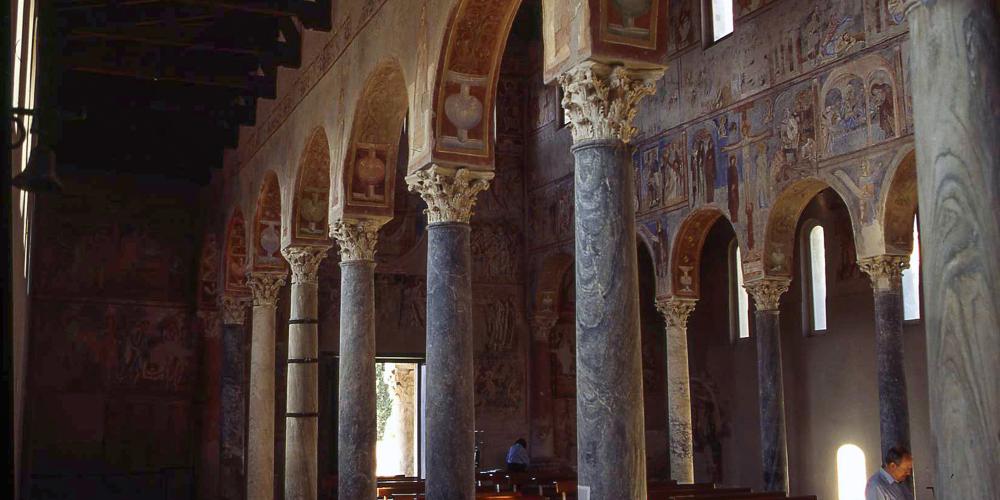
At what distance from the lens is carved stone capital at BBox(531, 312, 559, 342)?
75.5 ft

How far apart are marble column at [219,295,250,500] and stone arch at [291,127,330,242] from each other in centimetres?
595

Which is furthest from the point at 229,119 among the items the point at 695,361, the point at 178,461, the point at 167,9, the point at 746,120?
the point at 695,361

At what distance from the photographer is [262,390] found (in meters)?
18.3

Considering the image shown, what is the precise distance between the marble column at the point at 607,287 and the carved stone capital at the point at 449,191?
300 cm

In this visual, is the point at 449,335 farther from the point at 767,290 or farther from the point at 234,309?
the point at 234,309

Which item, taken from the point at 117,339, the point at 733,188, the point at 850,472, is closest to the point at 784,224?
the point at 733,188

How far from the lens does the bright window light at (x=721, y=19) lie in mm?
17203

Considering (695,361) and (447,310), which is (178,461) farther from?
(447,310)

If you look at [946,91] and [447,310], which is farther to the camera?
→ [447,310]

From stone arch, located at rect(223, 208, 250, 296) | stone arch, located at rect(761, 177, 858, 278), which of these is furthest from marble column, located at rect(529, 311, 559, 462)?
stone arch, located at rect(761, 177, 858, 278)

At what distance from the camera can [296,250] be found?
16016 millimetres

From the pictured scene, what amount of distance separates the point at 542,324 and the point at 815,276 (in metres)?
6.21

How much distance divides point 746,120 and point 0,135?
14836mm

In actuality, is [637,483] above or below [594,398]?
below
